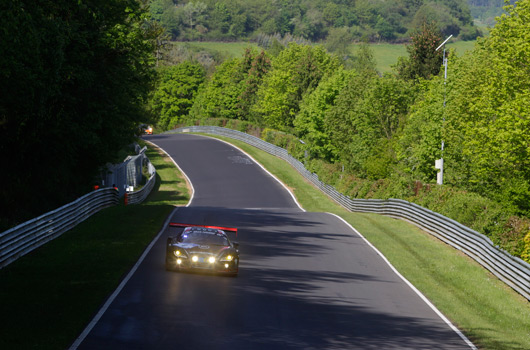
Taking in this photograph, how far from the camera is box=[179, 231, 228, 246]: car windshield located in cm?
2055

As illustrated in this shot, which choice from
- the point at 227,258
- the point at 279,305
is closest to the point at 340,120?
the point at 227,258

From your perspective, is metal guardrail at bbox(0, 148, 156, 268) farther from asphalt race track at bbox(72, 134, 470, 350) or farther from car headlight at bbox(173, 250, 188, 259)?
car headlight at bbox(173, 250, 188, 259)

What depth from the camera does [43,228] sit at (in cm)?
2461

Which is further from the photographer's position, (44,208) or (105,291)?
(44,208)

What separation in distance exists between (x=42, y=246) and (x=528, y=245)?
1667cm

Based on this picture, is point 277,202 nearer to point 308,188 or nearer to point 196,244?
point 308,188

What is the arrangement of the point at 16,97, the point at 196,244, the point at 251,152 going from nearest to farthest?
the point at 196,244
the point at 16,97
the point at 251,152

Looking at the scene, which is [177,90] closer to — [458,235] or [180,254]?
[458,235]

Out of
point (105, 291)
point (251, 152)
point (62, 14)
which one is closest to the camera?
point (105, 291)

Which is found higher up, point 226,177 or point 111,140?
point 111,140

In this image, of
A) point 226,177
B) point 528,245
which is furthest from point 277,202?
point 528,245

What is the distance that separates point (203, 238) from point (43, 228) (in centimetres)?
707

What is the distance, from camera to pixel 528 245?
2402cm

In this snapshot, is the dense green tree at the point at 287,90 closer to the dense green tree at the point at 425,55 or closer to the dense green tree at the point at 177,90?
the dense green tree at the point at 425,55
